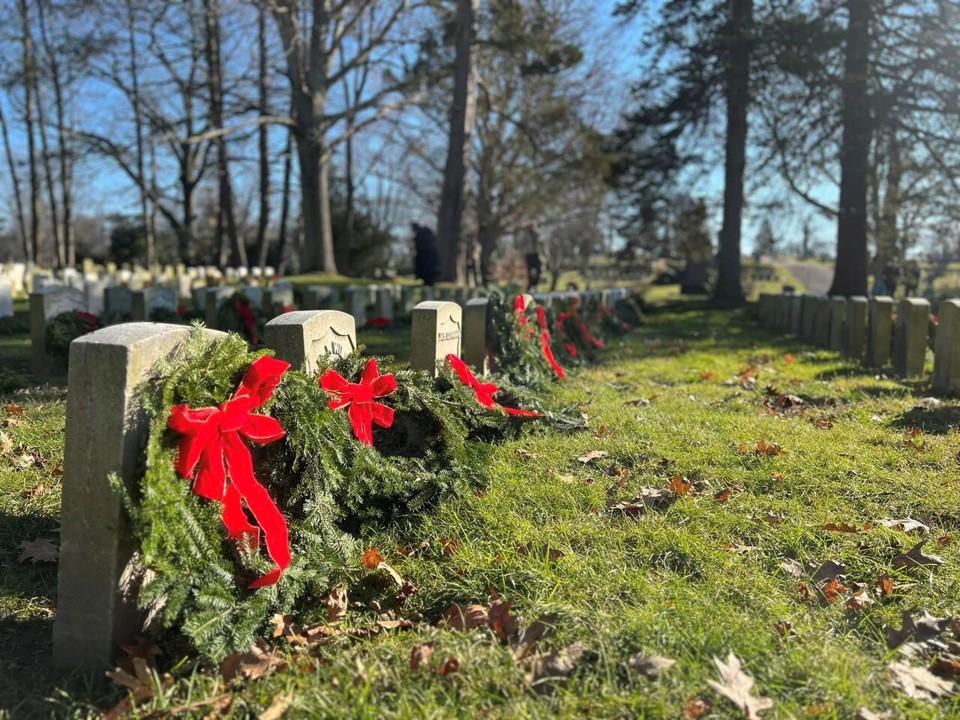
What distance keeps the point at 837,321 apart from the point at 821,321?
0.85 m

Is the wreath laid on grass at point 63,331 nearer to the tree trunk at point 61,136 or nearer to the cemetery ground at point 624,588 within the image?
the cemetery ground at point 624,588

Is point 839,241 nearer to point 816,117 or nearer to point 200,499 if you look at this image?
point 816,117

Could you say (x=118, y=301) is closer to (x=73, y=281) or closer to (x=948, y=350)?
(x=73, y=281)

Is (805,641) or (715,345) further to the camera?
(715,345)

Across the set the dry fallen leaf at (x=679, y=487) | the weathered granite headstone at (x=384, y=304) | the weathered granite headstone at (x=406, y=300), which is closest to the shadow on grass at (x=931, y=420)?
the dry fallen leaf at (x=679, y=487)

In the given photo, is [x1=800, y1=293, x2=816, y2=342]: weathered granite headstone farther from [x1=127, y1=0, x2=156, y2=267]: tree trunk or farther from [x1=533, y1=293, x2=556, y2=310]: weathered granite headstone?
[x1=127, y1=0, x2=156, y2=267]: tree trunk

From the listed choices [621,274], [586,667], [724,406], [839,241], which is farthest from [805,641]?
[621,274]

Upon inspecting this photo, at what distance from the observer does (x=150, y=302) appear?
9.36 meters

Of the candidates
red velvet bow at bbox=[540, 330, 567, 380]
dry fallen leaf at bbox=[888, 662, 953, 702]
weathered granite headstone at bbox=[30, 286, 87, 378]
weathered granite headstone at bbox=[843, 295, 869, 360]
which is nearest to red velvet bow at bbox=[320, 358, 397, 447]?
dry fallen leaf at bbox=[888, 662, 953, 702]

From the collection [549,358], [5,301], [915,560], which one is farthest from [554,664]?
[5,301]

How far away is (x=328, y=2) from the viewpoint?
65.1 feet

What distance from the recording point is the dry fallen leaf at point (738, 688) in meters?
2.13

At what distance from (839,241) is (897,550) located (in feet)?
52.3

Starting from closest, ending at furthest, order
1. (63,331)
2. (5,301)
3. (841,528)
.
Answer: (841,528) < (63,331) < (5,301)
